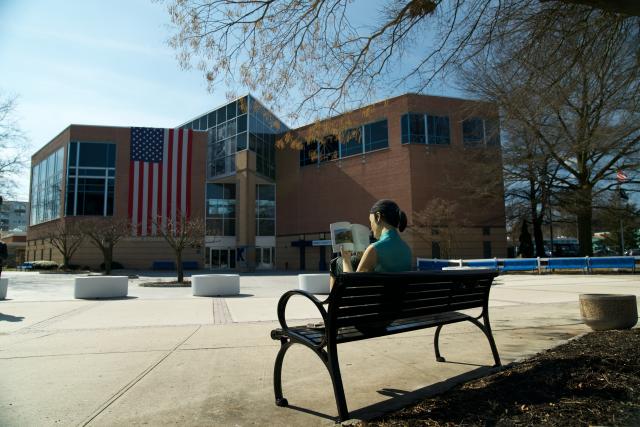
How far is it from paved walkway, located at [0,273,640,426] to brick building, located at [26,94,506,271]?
2781cm

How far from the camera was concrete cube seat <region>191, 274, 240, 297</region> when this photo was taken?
13125 mm

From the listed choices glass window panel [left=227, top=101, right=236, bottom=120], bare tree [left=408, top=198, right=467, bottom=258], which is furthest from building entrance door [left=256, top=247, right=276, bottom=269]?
bare tree [left=408, top=198, right=467, bottom=258]

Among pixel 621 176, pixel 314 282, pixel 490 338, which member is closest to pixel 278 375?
pixel 490 338

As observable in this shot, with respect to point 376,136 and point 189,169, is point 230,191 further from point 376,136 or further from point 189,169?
point 376,136

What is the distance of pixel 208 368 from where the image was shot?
4.31 m

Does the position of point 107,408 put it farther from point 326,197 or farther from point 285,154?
point 285,154

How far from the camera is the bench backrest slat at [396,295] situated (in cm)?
287

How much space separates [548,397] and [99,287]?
41.0 feet

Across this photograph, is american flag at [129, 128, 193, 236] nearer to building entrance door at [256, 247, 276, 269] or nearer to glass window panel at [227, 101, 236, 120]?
glass window panel at [227, 101, 236, 120]

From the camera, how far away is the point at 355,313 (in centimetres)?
298

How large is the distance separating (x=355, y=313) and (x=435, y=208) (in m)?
31.3

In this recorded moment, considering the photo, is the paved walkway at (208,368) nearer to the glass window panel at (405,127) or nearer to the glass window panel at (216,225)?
the glass window panel at (405,127)

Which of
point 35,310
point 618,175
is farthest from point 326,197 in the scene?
point 35,310

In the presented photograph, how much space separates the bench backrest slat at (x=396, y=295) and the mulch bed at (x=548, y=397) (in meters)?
0.64
